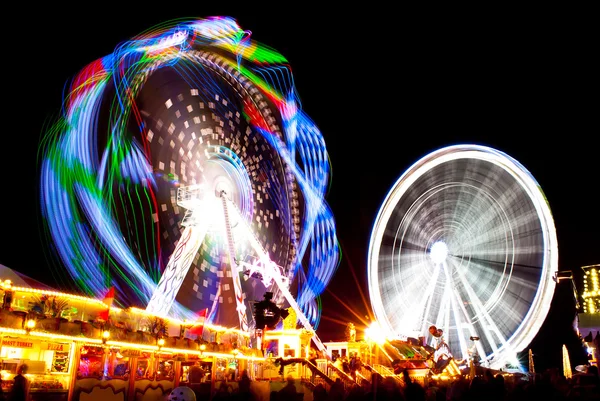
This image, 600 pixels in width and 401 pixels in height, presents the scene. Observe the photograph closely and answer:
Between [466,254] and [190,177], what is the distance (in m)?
18.9

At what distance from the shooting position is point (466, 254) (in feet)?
110

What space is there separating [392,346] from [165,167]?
14771 millimetres

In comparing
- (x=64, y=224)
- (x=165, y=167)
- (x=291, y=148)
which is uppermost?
(x=291, y=148)

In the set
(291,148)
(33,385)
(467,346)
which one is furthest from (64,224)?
(467,346)

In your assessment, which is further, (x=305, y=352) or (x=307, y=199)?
(x=307, y=199)

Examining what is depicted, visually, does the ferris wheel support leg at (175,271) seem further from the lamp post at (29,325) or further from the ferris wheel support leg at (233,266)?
the lamp post at (29,325)

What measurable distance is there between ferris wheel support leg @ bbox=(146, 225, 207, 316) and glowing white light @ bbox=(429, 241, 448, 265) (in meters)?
16.9

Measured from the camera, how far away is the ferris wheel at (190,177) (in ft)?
63.7

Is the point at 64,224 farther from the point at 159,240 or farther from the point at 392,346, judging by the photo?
the point at 392,346

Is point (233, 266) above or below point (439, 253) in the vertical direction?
below

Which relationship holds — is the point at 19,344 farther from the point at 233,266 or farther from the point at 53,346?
the point at 233,266

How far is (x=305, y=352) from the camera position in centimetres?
2477

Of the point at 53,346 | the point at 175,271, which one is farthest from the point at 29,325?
the point at 175,271

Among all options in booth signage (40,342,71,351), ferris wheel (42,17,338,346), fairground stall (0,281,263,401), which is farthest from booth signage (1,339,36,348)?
ferris wheel (42,17,338,346)
